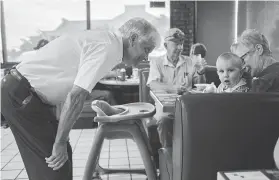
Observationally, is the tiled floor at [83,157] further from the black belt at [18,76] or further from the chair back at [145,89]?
the black belt at [18,76]

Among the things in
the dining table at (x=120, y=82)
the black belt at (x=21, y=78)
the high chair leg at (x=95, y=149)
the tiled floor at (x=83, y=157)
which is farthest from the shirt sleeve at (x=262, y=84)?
the dining table at (x=120, y=82)

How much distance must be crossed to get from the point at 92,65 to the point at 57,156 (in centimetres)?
48

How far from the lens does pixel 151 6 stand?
21.3 ft

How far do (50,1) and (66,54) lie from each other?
208 inches

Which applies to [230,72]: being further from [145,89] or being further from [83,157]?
[83,157]

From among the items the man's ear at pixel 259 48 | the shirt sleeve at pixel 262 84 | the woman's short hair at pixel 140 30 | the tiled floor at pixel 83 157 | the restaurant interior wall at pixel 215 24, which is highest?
the restaurant interior wall at pixel 215 24

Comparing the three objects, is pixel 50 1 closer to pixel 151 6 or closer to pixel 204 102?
pixel 151 6

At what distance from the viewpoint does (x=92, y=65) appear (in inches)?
54.9

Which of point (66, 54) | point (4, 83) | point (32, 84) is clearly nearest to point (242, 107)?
point (66, 54)

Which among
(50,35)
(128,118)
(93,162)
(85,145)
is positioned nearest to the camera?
(128,118)

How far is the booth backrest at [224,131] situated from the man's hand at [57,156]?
58cm

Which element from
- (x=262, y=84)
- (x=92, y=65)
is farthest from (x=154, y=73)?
(x=92, y=65)

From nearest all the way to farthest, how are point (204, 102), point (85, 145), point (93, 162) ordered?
point (204, 102)
point (93, 162)
point (85, 145)

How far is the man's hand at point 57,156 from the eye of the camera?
147 cm
